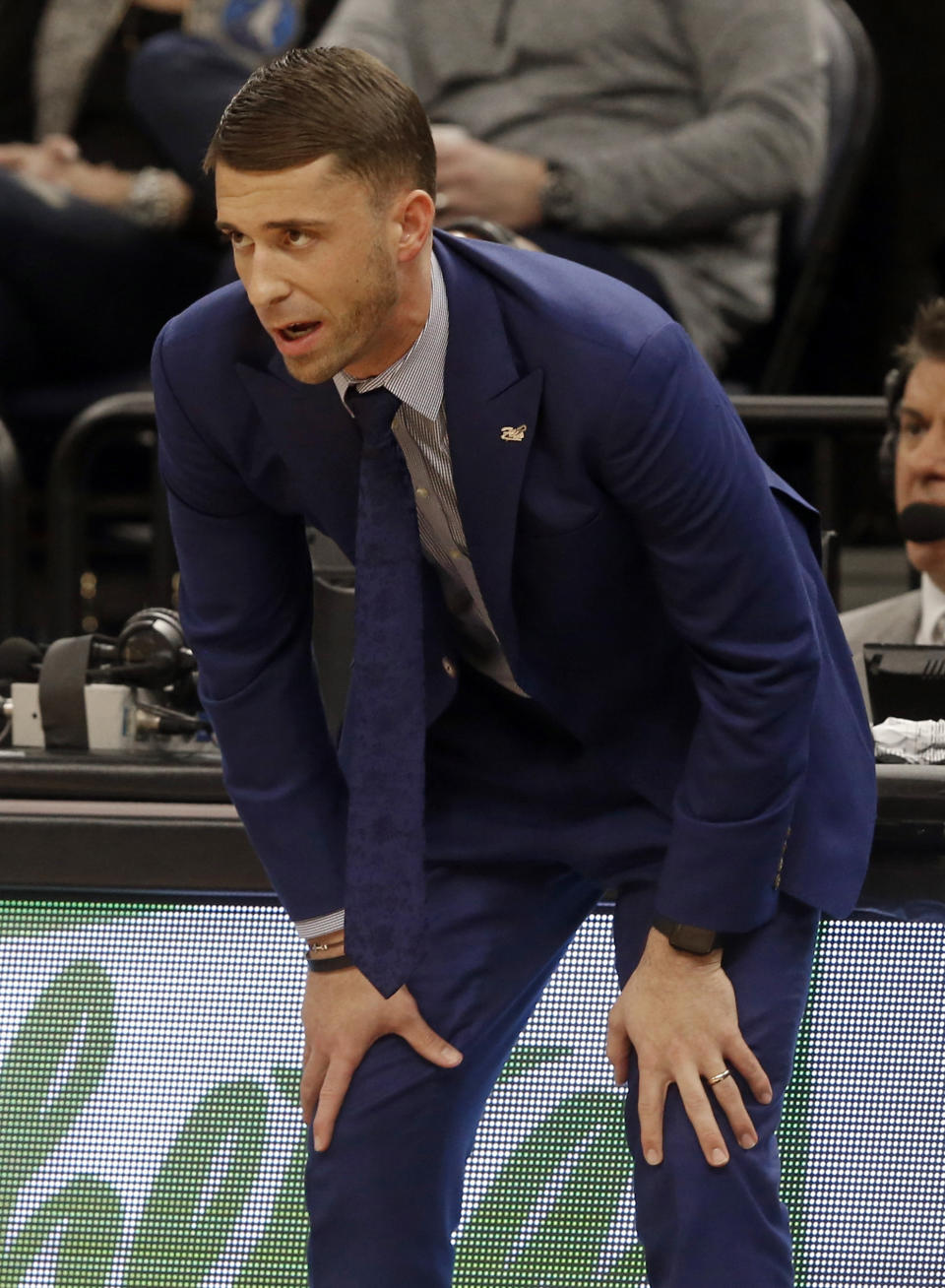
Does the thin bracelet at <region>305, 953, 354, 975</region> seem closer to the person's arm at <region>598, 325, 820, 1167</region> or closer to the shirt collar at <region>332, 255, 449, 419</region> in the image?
the person's arm at <region>598, 325, 820, 1167</region>

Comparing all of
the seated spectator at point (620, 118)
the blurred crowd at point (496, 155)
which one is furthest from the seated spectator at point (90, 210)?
the seated spectator at point (620, 118)

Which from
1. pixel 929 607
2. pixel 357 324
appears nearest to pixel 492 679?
pixel 357 324

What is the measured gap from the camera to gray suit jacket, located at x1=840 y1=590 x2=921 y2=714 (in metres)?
2.38

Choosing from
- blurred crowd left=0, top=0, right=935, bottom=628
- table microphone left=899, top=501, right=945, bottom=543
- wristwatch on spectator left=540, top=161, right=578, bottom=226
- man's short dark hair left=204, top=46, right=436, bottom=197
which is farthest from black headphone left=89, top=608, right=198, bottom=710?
wristwatch on spectator left=540, top=161, right=578, bottom=226

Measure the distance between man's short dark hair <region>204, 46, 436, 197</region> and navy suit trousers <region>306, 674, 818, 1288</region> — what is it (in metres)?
0.46

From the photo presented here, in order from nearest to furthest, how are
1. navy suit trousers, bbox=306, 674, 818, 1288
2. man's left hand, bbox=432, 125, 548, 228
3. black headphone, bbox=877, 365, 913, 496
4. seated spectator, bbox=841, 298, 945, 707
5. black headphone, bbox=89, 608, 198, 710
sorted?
navy suit trousers, bbox=306, 674, 818, 1288 < black headphone, bbox=89, 608, 198, 710 < seated spectator, bbox=841, 298, 945, 707 < black headphone, bbox=877, 365, 913, 496 < man's left hand, bbox=432, 125, 548, 228

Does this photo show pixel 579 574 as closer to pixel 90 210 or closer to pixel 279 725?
pixel 279 725

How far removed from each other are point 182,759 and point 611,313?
74 centimetres

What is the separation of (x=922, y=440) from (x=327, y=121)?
147cm

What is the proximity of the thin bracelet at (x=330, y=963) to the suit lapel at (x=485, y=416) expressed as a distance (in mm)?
343

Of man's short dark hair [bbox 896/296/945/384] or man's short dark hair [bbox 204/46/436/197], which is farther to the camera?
man's short dark hair [bbox 896/296/945/384]

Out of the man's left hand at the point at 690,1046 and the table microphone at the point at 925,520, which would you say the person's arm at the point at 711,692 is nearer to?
the man's left hand at the point at 690,1046

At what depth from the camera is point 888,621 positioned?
2408 mm

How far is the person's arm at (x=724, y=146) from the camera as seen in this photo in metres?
3.25
